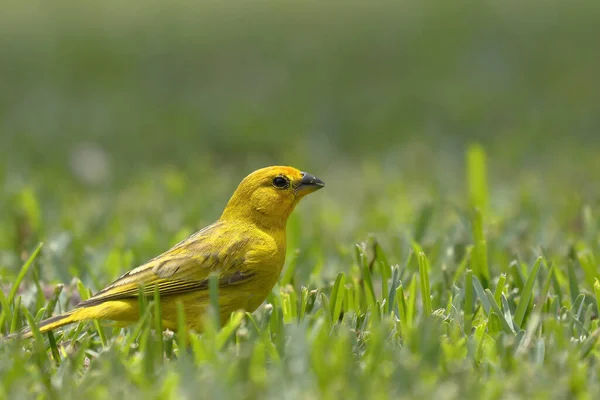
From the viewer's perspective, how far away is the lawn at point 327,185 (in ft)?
8.43

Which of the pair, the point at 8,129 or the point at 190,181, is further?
the point at 8,129

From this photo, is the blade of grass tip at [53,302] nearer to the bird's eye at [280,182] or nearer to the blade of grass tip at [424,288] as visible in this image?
the bird's eye at [280,182]

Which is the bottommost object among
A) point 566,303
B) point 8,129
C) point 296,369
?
point 566,303

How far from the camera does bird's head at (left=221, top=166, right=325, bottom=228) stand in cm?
388

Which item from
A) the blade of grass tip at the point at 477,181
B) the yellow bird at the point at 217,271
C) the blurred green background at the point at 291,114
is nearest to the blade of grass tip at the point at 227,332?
the yellow bird at the point at 217,271

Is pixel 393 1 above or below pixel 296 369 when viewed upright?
above

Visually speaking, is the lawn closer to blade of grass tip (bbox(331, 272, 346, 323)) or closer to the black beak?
blade of grass tip (bbox(331, 272, 346, 323))

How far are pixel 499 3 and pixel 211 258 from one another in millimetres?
8510

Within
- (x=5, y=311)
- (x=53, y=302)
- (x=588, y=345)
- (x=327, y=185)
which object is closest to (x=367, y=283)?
(x=588, y=345)

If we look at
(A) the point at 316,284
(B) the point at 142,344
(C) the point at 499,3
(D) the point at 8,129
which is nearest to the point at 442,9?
Answer: (C) the point at 499,3

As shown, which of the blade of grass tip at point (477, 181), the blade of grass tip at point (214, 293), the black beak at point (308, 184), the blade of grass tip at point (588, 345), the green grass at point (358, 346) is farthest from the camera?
the blade of grass tip at point (477, 181)

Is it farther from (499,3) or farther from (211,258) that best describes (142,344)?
(499,3)

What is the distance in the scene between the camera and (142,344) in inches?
110

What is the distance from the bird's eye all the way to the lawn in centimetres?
36
